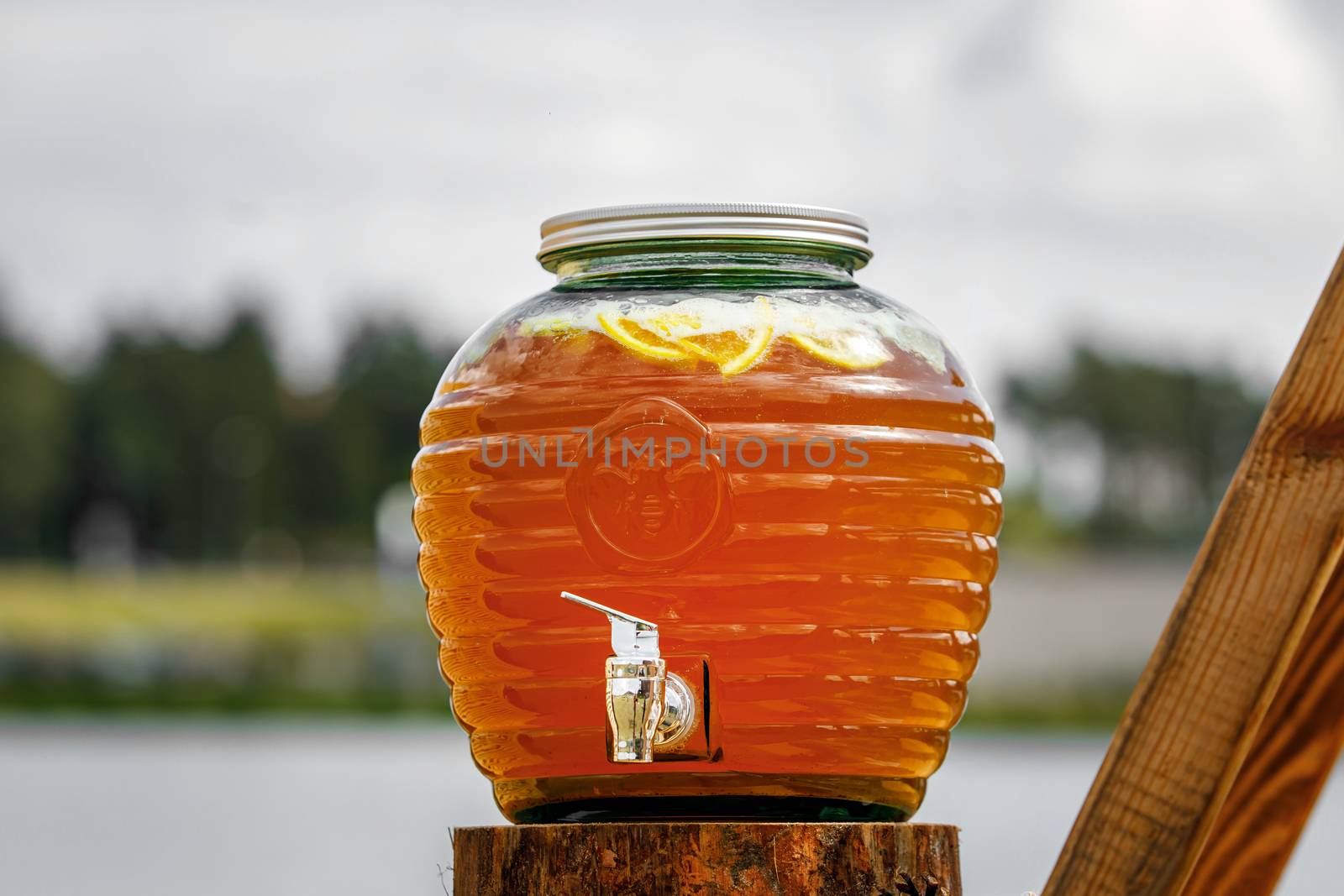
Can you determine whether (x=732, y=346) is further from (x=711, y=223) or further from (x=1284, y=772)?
(x=1284, y=772)

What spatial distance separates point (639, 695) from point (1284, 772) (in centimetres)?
60

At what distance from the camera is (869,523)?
1945 millimetres

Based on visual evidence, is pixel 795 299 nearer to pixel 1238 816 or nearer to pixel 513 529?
pixel 513 529

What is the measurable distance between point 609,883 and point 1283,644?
70cm

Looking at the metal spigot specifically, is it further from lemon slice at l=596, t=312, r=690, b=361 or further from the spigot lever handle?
lemon slice at l=596, t=312, r=690, b=361

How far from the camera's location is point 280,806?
37.5 metres

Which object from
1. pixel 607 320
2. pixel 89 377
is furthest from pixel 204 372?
pixel 607 320

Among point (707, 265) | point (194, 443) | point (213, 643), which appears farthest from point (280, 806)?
point (707, 265)

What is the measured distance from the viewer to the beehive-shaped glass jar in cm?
190

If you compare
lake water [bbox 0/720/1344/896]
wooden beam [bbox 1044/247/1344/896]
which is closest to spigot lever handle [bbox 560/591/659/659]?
wooden beam [bbox 1044/247/1344/896]

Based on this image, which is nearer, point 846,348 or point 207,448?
point 846,348

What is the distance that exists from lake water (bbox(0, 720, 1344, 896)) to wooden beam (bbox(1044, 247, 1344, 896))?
8962mm

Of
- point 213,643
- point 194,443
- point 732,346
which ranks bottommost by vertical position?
point 732,346

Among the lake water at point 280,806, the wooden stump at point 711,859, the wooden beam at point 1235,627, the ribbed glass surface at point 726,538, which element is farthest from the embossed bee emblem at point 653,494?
the lake water at point 280,806
